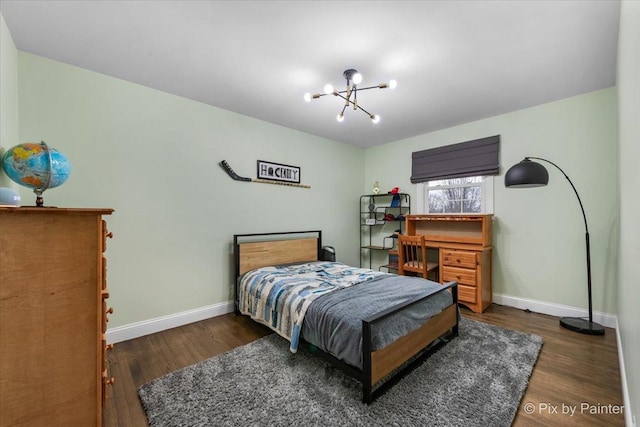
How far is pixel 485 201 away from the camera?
3.63 m

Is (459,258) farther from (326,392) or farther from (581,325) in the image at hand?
(326,392)

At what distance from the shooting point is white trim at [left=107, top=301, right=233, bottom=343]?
8.18 feet

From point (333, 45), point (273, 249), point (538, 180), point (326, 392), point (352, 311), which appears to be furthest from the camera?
point (273, 249)

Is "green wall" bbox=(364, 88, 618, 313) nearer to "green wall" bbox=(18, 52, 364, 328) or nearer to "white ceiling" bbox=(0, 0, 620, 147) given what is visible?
"white ceiling" bbox=(0, 0, 620, 147)

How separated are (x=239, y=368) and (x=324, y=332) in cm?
75

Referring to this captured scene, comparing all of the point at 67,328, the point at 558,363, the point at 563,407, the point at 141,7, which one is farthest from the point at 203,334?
the point at 558,363

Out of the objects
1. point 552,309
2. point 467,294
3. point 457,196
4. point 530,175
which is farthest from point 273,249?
point 552,309

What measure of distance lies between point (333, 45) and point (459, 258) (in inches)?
112

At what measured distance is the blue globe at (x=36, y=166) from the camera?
1.36 metres

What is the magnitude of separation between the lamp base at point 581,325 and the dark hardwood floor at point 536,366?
0.06 metres

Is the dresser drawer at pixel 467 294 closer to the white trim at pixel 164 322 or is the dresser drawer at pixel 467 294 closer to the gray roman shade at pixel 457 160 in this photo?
the gray roman shade at pixel 457 160

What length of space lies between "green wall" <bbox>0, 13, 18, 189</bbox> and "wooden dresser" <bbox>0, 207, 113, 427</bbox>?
1.18 metres

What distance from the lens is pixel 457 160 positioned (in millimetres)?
3820

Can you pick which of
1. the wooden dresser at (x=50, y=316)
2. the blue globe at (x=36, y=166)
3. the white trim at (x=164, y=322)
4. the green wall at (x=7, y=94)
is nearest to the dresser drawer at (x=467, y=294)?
the white trim at (x=164, y=322)
